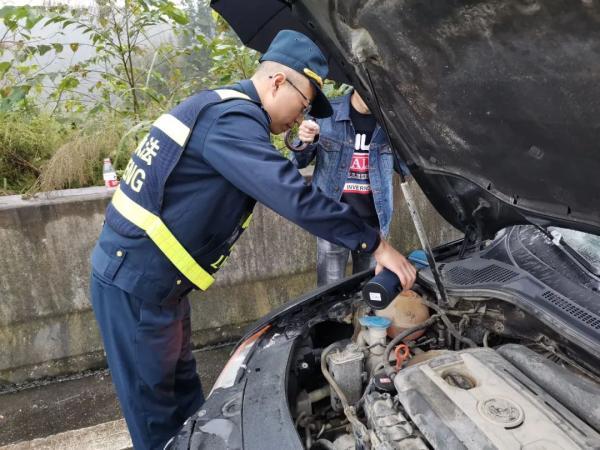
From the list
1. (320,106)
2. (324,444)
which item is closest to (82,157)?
(320,106)

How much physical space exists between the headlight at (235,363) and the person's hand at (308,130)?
1.06 m

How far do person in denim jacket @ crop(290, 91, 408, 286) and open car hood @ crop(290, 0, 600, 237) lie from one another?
32.4 inches

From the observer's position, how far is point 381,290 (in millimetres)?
1494

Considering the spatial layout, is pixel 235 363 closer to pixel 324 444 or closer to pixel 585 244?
pixel 324 444

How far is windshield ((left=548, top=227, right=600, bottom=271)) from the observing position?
1756 mm

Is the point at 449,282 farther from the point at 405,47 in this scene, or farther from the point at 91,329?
the point at 91,329

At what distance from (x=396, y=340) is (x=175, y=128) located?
1.09 m

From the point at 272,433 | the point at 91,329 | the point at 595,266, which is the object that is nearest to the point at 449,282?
the point at 595,266

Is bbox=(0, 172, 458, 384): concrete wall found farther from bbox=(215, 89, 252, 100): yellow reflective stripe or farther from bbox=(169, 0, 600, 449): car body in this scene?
bbox=(215, 89, 252, 100): yellow reflective stripe

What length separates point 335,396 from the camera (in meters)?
1.55

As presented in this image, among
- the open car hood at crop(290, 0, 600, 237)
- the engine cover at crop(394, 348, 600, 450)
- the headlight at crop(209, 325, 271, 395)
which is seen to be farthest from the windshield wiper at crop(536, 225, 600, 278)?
the headlight at crop(209, 325, 271, 395)

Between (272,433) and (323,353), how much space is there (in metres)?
0.45

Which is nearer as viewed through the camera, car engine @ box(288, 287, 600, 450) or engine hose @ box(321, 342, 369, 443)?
car engine @ box(288, 287, 600, 450)

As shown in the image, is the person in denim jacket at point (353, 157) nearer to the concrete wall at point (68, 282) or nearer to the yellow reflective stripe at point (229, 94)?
the concrete wall at point (68, 282)
